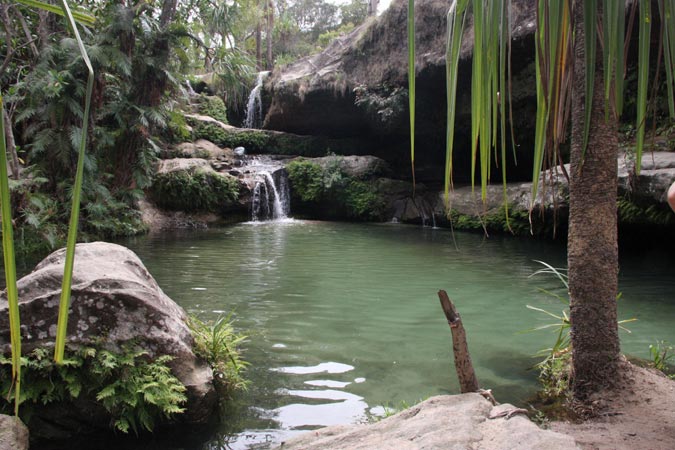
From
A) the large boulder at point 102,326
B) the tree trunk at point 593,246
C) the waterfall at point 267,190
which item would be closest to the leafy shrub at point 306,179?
the waterfall at point 267,190

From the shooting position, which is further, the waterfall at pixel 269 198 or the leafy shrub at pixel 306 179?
the leafy shrub at pixel 306 179

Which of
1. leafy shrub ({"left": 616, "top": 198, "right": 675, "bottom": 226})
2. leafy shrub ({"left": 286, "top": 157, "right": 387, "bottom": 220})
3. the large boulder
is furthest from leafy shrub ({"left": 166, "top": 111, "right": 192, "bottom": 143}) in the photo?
leafy shrub ({"left": 616, "top": 198, "right": 675, "bottom": 226})

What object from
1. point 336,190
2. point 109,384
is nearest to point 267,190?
point 336,190

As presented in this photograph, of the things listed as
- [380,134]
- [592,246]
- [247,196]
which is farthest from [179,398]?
[380,134]

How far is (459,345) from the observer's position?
2.17m

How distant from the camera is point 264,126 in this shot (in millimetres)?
18797

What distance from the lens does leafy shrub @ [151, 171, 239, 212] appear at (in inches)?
551

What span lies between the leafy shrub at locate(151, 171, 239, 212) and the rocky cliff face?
4.25 m

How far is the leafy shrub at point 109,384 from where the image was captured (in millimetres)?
2545

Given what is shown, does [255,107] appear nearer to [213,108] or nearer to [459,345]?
[213,108]

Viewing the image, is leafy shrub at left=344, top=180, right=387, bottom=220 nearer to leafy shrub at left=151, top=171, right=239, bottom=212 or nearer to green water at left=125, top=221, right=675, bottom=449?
leafy shrub at left=151, top=171, right=239, bottom=212

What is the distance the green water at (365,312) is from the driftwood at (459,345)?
949mm

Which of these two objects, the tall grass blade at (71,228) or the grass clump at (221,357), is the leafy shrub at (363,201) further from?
the tall grass blade at (71,228)

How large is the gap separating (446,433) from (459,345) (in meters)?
0.43
